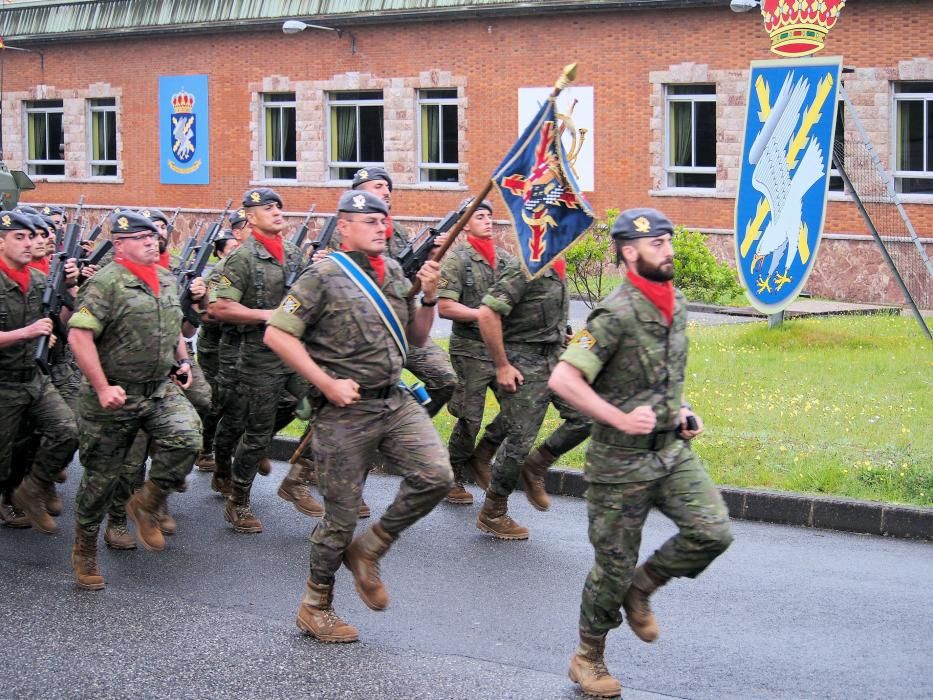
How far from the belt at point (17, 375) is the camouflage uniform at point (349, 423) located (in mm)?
2654

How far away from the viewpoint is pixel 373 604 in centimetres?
688

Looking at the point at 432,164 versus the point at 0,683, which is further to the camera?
the point at 432,164

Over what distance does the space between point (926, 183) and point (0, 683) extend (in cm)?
2031

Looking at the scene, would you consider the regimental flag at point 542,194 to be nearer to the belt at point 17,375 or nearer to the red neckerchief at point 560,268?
the red neckerchief at point 560,268

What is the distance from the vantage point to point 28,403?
8.80m

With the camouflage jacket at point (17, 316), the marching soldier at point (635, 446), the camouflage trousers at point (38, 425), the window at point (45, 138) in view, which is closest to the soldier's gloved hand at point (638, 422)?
the marching soldier at point (635, 446)

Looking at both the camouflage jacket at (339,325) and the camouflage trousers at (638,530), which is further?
the camouflage jacket at (339,325)

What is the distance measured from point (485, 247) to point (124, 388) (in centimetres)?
259

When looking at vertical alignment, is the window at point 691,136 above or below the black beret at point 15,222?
above

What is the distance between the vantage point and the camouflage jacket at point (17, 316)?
28.3 ft

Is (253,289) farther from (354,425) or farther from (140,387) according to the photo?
(354,425)

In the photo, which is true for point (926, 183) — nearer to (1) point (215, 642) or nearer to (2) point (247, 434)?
(2) point (247, 434)

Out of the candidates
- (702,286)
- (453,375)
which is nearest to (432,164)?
(702,286)

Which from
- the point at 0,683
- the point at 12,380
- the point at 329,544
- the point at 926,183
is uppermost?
the point at 926,183
